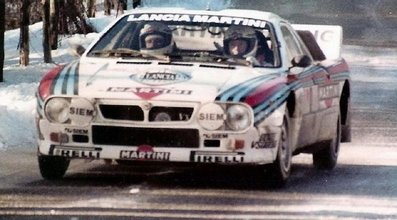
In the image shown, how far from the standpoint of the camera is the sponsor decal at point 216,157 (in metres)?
9.82

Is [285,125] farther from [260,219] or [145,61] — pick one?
[260,219]

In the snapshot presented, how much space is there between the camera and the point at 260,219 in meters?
8.40

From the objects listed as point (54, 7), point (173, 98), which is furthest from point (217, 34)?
point (54, 7)

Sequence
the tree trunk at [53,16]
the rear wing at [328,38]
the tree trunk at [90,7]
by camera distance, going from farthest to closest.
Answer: the tree trunk at [90,7], the tree trunk at [53,16], the rear wing at [328,38]

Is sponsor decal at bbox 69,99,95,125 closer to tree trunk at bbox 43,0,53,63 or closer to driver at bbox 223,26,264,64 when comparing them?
driver at bbox 223,26,264,64

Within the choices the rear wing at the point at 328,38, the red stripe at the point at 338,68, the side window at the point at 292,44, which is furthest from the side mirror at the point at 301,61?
the rear wing at the point at 328,38

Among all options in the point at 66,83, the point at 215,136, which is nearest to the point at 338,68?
the point at 215,136

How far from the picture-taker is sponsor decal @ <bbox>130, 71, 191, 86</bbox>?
999 centimetres

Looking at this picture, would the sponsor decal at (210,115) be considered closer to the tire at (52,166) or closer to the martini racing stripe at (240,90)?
the martini racing stripe at (240,90)

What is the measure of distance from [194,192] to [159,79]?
859 mm

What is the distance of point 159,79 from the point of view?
10.1 meters

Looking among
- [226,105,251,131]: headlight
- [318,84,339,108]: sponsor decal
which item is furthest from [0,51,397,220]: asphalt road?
[318,84,339,108]: sponsor decal

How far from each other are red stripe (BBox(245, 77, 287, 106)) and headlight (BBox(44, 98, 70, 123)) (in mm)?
1277

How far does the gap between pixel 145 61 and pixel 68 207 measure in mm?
2180
